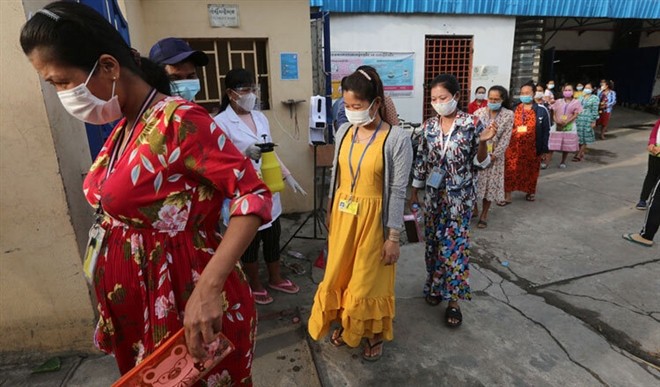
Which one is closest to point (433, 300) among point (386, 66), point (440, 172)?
point (440, 172)

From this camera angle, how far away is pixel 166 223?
1.13m

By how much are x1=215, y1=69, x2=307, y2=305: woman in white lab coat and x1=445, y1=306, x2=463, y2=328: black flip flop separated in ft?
4.05

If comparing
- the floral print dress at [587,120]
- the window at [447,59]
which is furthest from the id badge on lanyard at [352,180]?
the floral print dress at [587,120]

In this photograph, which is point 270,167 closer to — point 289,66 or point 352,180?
point 352,180

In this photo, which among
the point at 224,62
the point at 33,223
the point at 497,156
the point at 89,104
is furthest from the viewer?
the point at 497,156

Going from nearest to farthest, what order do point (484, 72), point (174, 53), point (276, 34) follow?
point (174, 53) < point (276, 34) < point (484, 72)

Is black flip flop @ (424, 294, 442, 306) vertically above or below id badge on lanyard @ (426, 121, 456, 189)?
below

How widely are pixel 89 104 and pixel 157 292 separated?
1.94 feet

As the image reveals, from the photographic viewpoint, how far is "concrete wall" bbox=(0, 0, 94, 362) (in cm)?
200

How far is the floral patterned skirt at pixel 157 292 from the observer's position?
1167mm

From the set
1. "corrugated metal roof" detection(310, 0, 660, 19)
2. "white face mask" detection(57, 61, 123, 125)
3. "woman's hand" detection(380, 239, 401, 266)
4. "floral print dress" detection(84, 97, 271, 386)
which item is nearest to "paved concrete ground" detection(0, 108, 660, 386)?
"woman's hand" detection(380, 239, 401, 266)

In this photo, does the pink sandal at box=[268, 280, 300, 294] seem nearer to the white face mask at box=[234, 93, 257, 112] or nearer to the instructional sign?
the white face mask at box=[234, 93, 257, 112]

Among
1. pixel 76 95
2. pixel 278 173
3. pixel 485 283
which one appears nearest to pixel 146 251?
pixel 76 95

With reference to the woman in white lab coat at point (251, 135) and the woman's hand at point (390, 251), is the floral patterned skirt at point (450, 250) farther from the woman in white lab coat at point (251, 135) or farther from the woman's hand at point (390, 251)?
the woman in white lab coat at point (251, 135)
